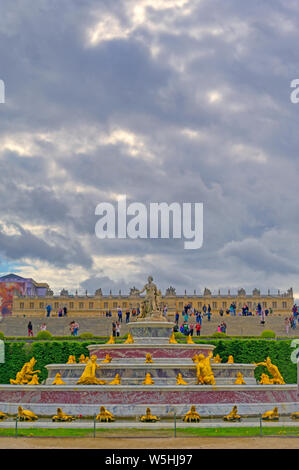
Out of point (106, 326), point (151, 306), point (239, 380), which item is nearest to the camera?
point (239, 380)

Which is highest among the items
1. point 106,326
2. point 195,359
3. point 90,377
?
point 106,326

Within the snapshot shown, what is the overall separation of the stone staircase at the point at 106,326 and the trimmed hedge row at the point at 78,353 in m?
12.1

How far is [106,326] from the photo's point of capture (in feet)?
155

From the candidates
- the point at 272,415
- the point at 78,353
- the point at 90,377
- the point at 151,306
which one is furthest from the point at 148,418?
the point at 78,353

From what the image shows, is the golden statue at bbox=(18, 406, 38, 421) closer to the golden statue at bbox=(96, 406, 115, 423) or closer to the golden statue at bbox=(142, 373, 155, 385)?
the golden statue at bbox=(96, 406, 115, 423)

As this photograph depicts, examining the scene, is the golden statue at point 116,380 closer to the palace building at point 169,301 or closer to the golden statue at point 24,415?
the golden statue at point 24,415

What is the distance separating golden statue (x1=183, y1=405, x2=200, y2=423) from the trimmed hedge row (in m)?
12.0

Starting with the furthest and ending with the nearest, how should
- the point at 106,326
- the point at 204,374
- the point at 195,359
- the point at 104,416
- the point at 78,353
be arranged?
the point at 106,326, the point at 78,353, the point at 195,359, the point at 204,374, the point at 104,416

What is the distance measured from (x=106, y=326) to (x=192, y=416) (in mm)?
28598

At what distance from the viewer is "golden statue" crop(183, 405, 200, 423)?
1900 cm

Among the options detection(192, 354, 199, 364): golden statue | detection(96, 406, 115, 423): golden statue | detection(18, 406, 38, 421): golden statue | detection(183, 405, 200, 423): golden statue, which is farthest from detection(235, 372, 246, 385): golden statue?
detection(18, 406, 38, 421): golden statue

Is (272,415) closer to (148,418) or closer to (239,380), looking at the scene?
(239,380)

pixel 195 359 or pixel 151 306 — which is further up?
pixel 151 306
